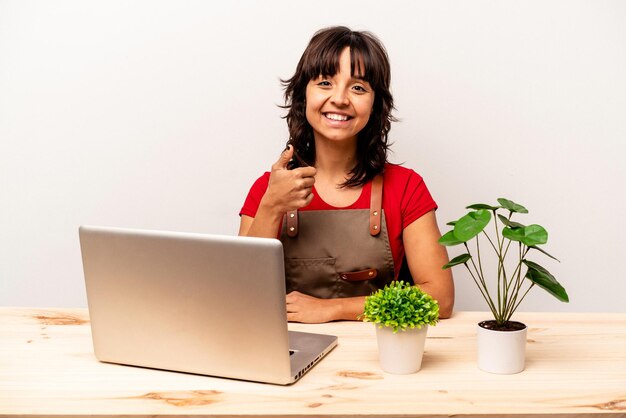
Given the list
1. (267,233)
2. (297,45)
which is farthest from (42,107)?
(267,233)

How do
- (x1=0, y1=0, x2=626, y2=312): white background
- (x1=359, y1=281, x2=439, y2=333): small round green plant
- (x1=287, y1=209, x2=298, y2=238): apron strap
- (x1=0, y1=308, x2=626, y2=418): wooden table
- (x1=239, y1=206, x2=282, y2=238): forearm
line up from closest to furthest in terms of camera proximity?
(x1=0, y1=308, x2=626, y2=418): wooden table
(x1=359, y1=281, x2=439, y2=333): small round green plant
(x1=239, y1=206, x2=282, y2=238): forearm
(x1=287, y1=209, x2=298, y2=238): apron strap
(x1=0, y1=0, x2=626, y2=312): white background

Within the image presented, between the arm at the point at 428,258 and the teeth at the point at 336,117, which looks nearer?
the arm at the point at 428,258

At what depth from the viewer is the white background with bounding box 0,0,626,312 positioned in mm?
2412

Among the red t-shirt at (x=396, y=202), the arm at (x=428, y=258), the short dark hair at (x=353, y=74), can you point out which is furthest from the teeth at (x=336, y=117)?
the arm at (x=428, y=258)

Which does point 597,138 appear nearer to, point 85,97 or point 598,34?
point 598,34

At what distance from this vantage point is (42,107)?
2.53 metres

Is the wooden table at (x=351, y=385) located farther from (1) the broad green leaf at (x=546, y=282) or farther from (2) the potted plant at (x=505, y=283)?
(1) the broad green leaf at (x=546, y=282)

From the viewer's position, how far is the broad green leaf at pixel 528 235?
3.69 feet

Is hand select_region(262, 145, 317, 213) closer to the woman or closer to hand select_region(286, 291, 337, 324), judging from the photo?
the woman

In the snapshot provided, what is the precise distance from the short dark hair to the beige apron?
4.6 inches

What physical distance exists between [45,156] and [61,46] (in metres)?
0.41

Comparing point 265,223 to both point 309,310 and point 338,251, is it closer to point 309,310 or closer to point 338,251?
point 338,251

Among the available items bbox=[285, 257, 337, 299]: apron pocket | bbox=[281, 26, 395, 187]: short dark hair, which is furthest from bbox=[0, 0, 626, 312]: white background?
bbox=[285, 257, 337, 299]: apron pocket

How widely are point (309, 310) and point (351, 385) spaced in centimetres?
39
